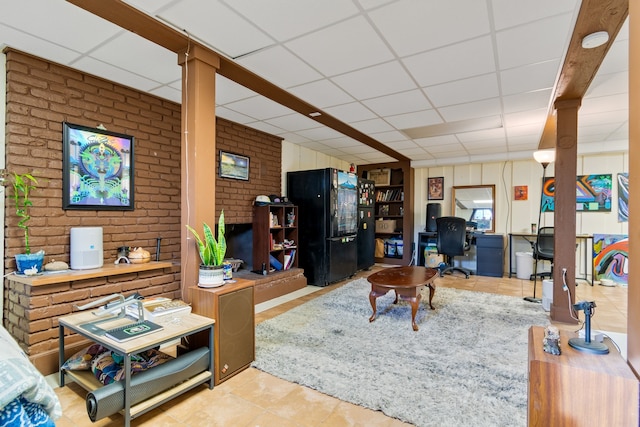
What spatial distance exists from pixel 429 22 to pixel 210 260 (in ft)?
7.12

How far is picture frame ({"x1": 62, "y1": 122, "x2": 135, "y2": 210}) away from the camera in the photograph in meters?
2.58

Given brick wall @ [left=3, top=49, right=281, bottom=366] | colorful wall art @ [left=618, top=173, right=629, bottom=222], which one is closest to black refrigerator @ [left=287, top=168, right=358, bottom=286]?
brick wall @ [left=3, top=49, right=281, bottom=366]

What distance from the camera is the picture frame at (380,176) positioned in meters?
7.41

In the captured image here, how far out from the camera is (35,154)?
2.41m

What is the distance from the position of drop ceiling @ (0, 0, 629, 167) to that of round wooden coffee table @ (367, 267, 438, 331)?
192 cm

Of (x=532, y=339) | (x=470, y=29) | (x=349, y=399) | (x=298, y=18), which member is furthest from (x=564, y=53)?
(x=349, y=399)

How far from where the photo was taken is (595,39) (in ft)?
6.70

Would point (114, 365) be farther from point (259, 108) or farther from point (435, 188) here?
point (435, 188)

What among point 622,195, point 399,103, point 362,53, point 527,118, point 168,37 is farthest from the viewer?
point 622,195

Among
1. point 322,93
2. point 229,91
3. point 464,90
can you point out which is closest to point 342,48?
point 322,93

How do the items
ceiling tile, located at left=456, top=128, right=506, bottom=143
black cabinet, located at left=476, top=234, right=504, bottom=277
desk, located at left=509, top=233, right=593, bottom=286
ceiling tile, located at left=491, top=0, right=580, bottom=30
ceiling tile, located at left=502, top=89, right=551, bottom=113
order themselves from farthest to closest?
black cabinet, located at left=476, top=234, right=504, bottom=277 < desk, located at left=509, top=233, right=593, bottom=286 < ceiling tile, located at left=456, top=128, right=506, bottom=143 < ceiling tile, located at left=502, top=89, right=551, bottom=113 < ceiling tile, located at left=491, top=0, right=580, bottom=30

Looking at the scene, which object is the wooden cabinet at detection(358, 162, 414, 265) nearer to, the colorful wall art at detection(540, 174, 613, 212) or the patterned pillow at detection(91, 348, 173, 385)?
the colorful wall art at detection(540, 174, 613, 212)

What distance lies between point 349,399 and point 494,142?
483cm

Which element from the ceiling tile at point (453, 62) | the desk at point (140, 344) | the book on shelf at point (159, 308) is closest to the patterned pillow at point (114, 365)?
the desk at point (140, 344)
